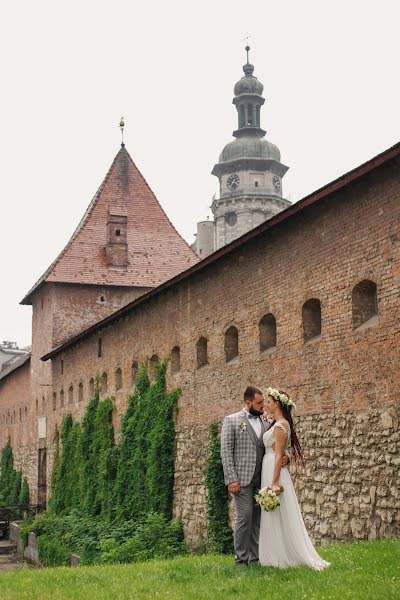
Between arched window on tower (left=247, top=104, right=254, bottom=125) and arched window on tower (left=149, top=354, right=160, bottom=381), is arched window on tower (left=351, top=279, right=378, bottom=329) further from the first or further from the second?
arched window on tower (left=247, top=104, right=254, bottom=125)

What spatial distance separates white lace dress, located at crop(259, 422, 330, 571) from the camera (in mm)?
8023

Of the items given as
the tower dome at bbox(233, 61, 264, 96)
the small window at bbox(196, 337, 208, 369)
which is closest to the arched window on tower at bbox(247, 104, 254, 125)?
the tower dome at bbox(233, 61, 264, 96)

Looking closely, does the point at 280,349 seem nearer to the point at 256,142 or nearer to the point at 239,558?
the point at 239,558

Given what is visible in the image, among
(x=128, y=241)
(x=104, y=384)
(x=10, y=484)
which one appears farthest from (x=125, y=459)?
(x=10, y=484)

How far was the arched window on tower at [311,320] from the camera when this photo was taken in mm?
13398

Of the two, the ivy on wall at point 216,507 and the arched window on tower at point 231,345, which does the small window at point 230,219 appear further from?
the ivy on wall at point 216,507

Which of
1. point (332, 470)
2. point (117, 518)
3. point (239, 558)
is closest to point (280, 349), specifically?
point (332, 470)

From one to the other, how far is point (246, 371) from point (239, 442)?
22.6ft

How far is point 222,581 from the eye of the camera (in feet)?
26.3

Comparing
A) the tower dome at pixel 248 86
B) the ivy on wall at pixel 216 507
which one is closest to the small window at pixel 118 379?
the ivy on wall at pixel 216 507

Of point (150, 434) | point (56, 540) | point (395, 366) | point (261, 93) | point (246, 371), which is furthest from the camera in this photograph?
point (261, 93)

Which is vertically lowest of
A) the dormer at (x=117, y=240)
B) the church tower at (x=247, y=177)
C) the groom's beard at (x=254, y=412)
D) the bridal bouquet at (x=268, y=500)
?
the bridal bouquet at (x=268, y=500)

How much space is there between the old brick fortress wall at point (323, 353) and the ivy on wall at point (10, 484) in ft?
62.7

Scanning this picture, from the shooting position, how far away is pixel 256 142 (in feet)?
231
